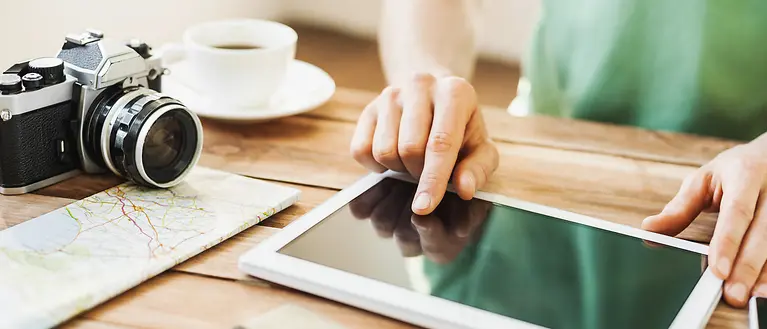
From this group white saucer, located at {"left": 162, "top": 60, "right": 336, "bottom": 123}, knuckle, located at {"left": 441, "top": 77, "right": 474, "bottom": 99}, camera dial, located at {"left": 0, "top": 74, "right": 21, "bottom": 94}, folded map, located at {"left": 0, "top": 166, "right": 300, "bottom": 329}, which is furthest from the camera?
white saucer, located at {"left": 162, "top": 60, "right": 336, "bottom": 123}

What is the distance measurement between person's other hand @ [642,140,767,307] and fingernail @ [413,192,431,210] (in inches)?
7.2

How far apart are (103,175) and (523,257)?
1.30 ft

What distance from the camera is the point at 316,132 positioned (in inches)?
35.3

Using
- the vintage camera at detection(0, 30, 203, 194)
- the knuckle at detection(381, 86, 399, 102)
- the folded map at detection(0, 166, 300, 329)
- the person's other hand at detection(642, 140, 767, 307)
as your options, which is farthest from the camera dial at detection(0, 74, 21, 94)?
the person's other hand at detection(642, 140, 767, 307)

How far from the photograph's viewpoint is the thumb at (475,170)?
0.71 meters

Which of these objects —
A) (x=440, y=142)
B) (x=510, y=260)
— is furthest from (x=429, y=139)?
(x=510, y=260)

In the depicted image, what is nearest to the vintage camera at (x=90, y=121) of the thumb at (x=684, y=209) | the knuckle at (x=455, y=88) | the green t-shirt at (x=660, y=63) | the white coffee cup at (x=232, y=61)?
the white coffee cup at (x=232, y=61)

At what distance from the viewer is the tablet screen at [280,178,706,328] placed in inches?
21.6

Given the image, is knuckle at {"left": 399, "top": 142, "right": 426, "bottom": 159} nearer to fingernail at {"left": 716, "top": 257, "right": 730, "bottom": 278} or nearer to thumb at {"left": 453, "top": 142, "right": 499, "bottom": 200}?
thumb at {"left": 453, "top": 142, "right": 499, "bottom": 200}

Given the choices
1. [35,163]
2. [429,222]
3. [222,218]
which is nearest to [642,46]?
[429,222]

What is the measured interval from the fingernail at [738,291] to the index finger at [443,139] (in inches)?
9.3

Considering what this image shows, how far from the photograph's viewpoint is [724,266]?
1.96 feet

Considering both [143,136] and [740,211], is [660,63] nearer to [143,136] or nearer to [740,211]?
[740,211]

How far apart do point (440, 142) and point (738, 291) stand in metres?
0.27
